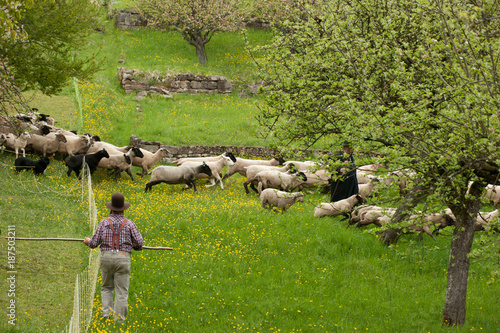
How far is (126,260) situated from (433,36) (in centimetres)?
870

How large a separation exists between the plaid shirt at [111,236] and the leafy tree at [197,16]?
31.5 meters

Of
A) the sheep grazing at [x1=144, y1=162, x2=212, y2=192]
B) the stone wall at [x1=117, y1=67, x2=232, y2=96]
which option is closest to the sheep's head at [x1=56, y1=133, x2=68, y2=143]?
the sheep grazing at [x1=144, y1=162, x2=212, y2=192]

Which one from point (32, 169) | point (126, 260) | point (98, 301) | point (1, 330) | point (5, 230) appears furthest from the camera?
point (32, 169)

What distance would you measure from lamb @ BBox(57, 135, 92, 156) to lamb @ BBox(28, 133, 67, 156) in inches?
6.5

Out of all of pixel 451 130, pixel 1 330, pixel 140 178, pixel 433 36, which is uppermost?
pixel 433 36

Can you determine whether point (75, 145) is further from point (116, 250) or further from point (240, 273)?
point (116, 250)

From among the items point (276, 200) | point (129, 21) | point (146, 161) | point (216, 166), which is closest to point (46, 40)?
point (146, 161)

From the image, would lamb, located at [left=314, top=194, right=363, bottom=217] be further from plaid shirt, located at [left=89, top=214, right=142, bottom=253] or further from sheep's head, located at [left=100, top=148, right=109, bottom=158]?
sheep's head, located at [left=100, top=148, right=109, bottom=158]

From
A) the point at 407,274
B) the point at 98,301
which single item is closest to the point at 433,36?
the point at 407,274

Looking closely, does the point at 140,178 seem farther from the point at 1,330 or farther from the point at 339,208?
the point at 1,330

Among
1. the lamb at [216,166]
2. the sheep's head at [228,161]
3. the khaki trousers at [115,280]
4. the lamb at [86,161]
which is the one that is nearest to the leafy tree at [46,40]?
the lamb at [86,161]

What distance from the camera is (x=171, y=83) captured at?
35.3 metres

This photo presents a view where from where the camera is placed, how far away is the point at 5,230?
507 inches

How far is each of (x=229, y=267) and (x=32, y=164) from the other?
408 inches
